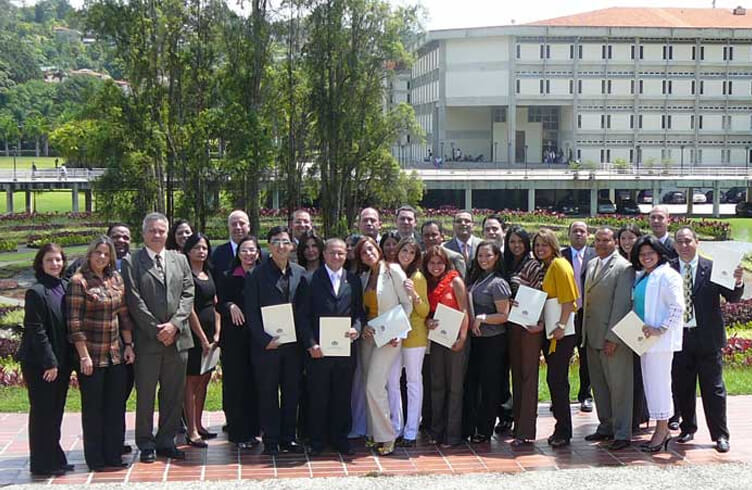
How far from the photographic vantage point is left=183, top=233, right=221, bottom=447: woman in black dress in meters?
7.98

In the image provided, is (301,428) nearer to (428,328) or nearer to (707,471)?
(428,328)

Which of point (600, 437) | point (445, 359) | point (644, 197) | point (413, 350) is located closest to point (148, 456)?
point (413, 350)

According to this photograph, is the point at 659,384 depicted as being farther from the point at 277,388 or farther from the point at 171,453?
the point at 171,453

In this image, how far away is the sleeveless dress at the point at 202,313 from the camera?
800 centimetres

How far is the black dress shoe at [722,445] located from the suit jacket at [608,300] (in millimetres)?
1237

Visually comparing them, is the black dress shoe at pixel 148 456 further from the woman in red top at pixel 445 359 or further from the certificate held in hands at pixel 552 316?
the certificate held in hands at pixel 552 316

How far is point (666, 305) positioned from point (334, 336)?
295 centimetres

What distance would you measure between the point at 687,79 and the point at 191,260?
67.1 meters

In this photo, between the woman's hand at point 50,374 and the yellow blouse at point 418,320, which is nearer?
the woman's hand at point 50,374

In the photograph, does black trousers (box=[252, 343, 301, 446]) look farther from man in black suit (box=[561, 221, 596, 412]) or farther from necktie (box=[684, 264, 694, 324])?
necktie (box=[684, 264, 694, 324])

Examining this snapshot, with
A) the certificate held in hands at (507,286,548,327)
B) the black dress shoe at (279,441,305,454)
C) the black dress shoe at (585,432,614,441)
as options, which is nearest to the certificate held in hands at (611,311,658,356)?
the certificate held in hands at (507,286,548,327)

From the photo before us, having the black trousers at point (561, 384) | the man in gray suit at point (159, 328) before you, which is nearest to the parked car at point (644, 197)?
the black trousers at point (561, 384)

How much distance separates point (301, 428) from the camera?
823 centimetres

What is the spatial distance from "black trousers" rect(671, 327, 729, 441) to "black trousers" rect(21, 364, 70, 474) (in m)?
5.49
